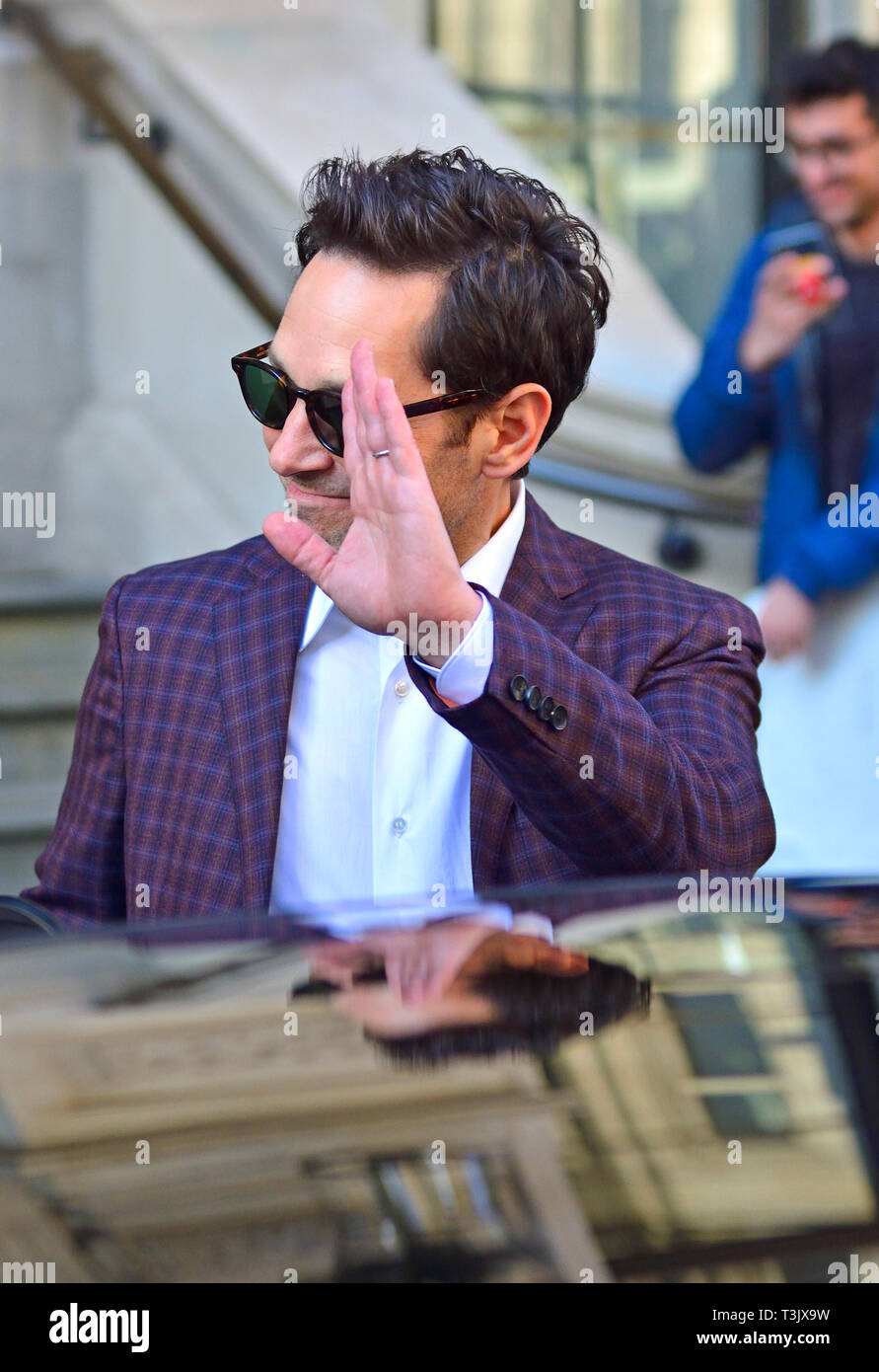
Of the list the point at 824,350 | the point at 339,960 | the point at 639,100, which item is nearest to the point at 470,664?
the point at 339,960

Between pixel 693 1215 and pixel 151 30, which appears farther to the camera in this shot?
pixel 151 30

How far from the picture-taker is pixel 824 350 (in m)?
3.76

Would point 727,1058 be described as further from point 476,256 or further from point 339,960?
point 476,256

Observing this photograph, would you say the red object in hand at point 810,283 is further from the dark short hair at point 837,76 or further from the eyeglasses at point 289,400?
the eyeglasses at point 289,400

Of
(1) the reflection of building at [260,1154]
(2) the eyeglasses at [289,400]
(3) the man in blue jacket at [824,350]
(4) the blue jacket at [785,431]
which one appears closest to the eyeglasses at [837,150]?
(3) the man in blue jacket at [824,350]

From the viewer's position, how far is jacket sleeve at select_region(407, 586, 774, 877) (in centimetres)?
179

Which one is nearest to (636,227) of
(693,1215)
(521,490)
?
(521,490)

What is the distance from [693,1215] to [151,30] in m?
4.27

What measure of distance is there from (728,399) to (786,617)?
54 centimetres

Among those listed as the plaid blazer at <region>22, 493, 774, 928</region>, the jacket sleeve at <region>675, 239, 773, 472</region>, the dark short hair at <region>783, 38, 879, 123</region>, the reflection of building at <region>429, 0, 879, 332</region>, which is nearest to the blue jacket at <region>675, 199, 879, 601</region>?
the jacket sleeve at <region>675, 239, 773, 472</region>

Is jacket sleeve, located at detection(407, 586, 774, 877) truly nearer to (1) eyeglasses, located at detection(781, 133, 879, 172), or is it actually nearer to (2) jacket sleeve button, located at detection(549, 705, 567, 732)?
(2) jacket sleeve button, located at detection(549, 705, 567, 732)

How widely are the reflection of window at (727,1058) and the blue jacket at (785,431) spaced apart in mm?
2555
